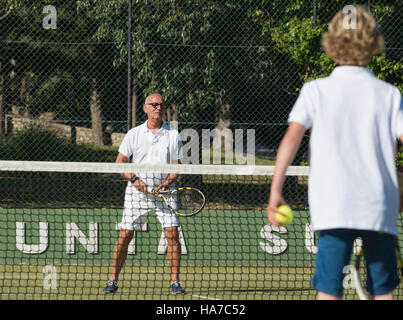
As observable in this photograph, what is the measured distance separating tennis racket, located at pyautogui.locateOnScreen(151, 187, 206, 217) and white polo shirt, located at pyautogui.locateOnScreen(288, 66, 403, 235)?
3315 millimetres

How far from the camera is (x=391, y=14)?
10.9 meters

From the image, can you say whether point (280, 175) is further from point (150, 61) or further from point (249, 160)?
point (249, 160)

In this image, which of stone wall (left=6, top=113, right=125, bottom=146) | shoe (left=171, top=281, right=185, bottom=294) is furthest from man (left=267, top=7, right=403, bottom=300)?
stone wall (left=6, top=113, right=125, bottom=146)

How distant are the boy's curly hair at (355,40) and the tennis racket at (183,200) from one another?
131 inches

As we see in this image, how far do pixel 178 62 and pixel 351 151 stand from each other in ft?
25.9

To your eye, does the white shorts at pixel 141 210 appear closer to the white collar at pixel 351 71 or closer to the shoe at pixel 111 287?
the shoe at pixel 111 287

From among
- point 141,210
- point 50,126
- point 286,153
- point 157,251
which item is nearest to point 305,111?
point 286,153

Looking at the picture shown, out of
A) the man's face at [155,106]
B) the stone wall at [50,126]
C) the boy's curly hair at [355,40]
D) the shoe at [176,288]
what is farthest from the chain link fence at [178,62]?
the boy's curly hair at [355,40]

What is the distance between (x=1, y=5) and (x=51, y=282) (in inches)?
241

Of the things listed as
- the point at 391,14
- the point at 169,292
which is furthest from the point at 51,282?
the point at 391,14

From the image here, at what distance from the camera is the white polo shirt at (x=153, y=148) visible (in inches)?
252

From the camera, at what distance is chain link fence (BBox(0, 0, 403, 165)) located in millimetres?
10227

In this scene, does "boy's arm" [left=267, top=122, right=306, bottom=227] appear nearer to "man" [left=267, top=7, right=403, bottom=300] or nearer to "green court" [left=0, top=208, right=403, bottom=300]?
"man" [left=267, top=7, right=403, bottom=300]
